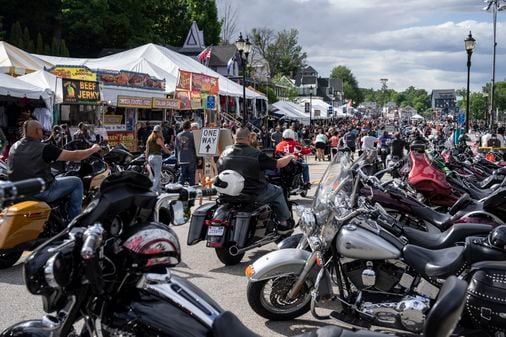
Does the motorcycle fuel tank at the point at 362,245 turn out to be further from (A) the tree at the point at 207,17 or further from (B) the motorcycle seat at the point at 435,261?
(A) the tree at the point at 207,17

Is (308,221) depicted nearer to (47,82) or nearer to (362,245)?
(362,245)

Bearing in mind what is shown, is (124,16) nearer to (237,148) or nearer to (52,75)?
(52,75)

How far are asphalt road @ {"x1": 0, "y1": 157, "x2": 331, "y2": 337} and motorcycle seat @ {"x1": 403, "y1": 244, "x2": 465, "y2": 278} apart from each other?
4.04ft

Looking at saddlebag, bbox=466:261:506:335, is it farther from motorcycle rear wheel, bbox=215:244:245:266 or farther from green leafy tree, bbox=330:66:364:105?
green leafy tree, bbox=330:66:364:105

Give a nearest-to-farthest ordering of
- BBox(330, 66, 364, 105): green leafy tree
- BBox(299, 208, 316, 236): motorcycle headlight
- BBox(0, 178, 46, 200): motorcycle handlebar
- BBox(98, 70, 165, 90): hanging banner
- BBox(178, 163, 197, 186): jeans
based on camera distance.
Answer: BBox(0, 178, 46, 200): motorcycle handlebar
BBox(299, 208, 316, 236): motorcycle headlight
BBox(178, 163, 197, 186): jeans
BBox(98, 70, 165, 90): hanging banner
BBox(330, 66, 364, 105): green leafy tree

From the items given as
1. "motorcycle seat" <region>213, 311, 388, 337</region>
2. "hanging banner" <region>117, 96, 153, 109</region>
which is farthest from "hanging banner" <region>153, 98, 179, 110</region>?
"motorcycle seat" <region>213, 311, 388, 337</region>

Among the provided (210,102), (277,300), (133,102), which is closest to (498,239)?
(277,300)

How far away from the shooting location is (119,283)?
2.63 metres

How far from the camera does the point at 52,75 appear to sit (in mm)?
20125

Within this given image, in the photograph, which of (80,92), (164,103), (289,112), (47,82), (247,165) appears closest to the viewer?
(247,165)

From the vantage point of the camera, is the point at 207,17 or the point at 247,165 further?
the point at 207,17

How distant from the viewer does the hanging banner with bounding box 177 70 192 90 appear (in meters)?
25.3

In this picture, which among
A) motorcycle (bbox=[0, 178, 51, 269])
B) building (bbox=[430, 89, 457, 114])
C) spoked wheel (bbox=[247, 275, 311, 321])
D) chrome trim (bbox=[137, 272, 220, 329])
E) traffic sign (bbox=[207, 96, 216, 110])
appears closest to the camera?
chrome trim (bbox=[137, 272, 220, 329])

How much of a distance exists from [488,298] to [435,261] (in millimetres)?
432
